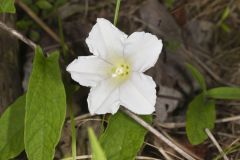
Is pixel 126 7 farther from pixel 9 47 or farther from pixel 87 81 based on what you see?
pixel 87 81

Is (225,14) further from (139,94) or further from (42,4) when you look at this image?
(139,94)

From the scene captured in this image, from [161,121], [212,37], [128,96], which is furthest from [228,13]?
[128,96]

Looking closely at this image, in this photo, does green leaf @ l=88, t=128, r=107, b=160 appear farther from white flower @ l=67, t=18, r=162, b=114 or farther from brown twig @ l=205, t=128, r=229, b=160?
brown twig @ l=205, t=128, r=229, b=160

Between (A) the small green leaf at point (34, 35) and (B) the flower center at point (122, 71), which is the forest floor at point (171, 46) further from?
(B) the flower center at point (122, 71)

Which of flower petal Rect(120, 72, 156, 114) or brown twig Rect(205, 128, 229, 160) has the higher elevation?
flower petal Rect(120, 72, 156, 114)

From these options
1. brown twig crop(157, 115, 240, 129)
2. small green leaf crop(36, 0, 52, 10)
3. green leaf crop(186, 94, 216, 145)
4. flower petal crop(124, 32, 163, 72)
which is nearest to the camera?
flower petal crop(124, 32, 163, 72)

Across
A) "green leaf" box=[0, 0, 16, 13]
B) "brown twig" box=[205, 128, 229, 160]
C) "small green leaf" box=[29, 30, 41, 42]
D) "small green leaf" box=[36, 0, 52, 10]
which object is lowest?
"brown twig" box=[205, 128, 229, 160]

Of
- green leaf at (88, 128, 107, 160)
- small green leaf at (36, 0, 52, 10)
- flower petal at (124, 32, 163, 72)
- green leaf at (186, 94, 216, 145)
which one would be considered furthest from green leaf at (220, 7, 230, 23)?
green leaf at (88, 128, 107, 160)

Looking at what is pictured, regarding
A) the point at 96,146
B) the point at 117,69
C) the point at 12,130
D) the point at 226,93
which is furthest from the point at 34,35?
the point at 96,146

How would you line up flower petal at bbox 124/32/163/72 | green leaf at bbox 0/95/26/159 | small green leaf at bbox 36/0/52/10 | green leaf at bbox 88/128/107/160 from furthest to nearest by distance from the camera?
small green leaf at bbox 36/0/52/10
green leaf at bbox 0/95/26/159
flower petal at bbox 124/32/163/72
green leaf at bbox 88/128/107/160
